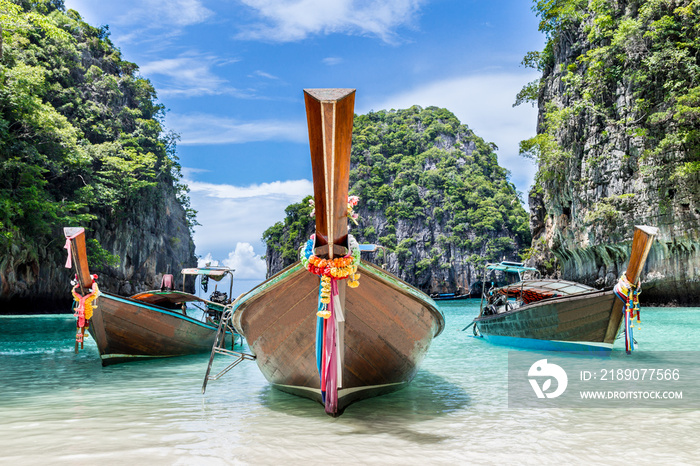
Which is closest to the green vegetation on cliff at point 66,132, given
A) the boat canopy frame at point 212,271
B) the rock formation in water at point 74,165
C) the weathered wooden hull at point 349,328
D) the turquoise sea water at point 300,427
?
the rock formation in water at point 74,165

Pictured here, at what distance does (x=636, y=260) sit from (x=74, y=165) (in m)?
23.8

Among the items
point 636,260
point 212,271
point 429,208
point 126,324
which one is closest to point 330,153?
point 636,260

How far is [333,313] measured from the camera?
3.94 metres

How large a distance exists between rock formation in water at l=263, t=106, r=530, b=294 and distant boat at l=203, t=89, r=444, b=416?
1511 inches

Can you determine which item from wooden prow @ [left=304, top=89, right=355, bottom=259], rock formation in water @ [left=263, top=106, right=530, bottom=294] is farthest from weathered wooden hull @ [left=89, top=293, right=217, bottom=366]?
rock formation in water @ [left=263, top=106, right=530, bottom=294]

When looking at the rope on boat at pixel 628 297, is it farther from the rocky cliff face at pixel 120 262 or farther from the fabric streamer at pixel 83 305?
the rocky cliff face at pixel 120 262

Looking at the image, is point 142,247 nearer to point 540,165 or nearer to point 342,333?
point 540,165

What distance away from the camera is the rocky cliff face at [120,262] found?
20067mm

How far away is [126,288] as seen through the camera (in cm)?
3003

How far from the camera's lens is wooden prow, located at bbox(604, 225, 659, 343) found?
6.67 metres

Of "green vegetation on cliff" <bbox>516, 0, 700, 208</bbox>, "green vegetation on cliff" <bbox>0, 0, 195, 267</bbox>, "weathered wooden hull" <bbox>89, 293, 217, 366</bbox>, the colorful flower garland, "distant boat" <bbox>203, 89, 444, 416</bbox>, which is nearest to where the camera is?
"distant boat" <bbox>203, 89, 444, 416</bbox>

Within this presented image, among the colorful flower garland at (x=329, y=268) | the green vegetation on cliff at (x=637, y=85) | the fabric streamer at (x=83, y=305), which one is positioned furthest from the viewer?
the green vegetation on cliff at (x=637, y=85)

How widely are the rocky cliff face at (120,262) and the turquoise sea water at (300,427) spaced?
16018mm

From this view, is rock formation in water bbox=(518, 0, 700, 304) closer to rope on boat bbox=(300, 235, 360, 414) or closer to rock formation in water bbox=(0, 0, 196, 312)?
rope on boat bbox=(300, 235, 360, 414)
